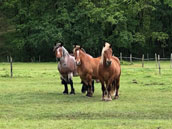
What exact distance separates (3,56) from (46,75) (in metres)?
30.4

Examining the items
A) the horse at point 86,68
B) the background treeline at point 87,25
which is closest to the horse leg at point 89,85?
the horse at point 86,68

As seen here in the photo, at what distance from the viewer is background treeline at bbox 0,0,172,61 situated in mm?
48625

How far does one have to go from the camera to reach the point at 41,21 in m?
50.3

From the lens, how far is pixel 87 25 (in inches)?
1946

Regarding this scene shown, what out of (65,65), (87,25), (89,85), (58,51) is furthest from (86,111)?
(87,25)

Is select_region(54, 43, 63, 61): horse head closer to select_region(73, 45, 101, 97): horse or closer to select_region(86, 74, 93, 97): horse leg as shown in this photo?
select_region(73, 45, 101, 97): horse

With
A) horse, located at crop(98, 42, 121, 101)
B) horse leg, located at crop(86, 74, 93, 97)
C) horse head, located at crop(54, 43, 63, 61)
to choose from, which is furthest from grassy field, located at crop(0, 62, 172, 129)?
horse head, located at crop(54, 43, 63, 61)

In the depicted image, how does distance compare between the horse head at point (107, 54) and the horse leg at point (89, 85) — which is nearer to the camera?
the horse head at point (107, 54)

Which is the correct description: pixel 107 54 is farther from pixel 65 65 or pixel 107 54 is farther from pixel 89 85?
pixel 65 65

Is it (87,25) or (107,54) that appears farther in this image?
(87,25)

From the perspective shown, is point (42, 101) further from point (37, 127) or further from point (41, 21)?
point (41, 21)

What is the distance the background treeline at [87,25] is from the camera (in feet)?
160

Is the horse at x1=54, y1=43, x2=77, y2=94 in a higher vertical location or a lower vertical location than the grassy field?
higher

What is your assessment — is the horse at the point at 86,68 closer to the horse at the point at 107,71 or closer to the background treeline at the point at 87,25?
the horse at the point at 107,71
